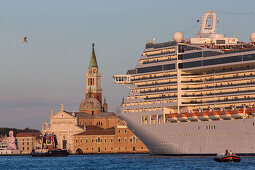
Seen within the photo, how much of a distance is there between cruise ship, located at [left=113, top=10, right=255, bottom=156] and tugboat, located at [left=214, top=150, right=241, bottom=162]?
3780mm

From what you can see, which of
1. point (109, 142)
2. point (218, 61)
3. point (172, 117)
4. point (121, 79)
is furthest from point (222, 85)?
point (109, 142)

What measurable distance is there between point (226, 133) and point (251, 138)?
378 cm

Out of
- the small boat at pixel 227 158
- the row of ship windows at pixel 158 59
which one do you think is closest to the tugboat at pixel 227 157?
the small boat at pixel 227 158

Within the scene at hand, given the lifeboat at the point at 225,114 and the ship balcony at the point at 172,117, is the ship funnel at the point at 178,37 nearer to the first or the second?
the ship balcony at the point at 172,117

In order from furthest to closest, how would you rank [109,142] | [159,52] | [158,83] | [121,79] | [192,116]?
[109,142] < [121,79] < [159,52] < [158,83] < [192,116]

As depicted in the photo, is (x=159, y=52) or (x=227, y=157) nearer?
(x=227, y=157)

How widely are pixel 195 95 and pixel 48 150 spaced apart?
2596 inches

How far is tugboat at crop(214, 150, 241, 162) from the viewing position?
281 ft

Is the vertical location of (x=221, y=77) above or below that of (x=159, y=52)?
below

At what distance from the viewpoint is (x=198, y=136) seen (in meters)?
95.1

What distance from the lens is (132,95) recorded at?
105562mm

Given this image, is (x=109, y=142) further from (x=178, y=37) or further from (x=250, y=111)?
(x=250, y=111)

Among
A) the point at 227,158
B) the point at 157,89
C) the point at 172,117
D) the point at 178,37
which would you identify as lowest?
the point at 227,158

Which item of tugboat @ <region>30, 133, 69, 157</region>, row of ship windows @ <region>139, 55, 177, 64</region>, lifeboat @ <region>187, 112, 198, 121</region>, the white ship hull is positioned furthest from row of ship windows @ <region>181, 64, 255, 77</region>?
tugboat @ <region>30, 133, 69, 157</region>
